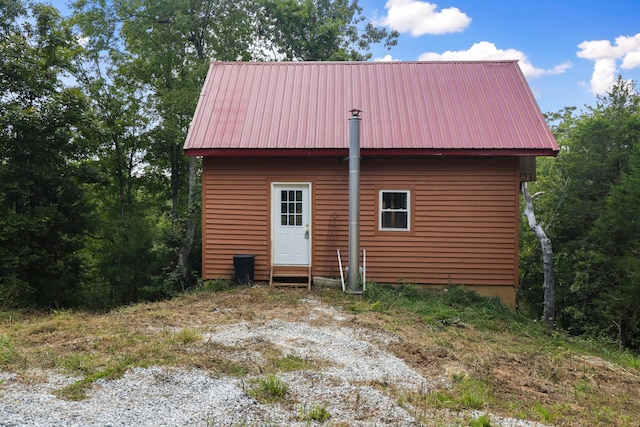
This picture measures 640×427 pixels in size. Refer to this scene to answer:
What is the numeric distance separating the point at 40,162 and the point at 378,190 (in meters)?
8.65

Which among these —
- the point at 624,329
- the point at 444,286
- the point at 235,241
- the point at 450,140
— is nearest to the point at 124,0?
the point at 235,241

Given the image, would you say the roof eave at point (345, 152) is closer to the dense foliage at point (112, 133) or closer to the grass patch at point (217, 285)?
the grass patch at point (217, 285)

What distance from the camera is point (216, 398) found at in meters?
4.00

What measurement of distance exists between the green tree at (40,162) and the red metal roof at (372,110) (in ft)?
13.2

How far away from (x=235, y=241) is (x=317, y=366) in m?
6.13

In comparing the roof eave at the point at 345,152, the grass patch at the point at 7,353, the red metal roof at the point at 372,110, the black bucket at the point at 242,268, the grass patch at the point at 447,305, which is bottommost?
the grass patch at the point at 447,305

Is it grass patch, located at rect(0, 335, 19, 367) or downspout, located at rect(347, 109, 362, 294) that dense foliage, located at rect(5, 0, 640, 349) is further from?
downspout, located at rect(347, 109, 362, 294)

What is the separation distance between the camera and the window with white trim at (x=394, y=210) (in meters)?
10.6

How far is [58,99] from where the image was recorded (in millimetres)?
11812

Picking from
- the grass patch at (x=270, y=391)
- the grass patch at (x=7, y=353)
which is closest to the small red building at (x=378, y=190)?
the grass patch at (x=7, y=353)

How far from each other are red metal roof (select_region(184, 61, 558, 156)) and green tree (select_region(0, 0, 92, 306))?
4018mm

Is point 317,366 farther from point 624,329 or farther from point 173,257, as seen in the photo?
point 624,329

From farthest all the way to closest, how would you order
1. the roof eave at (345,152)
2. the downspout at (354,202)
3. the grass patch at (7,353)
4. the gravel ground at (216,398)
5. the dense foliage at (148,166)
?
the dense foliage at (148,166)
the roof eave at (345,152)
the downspout at (354,202)
the grass patch at (7,353)
the gravel ground at (216,398)

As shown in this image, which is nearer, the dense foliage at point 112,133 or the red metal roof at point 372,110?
the red metal roof at point 372,110
